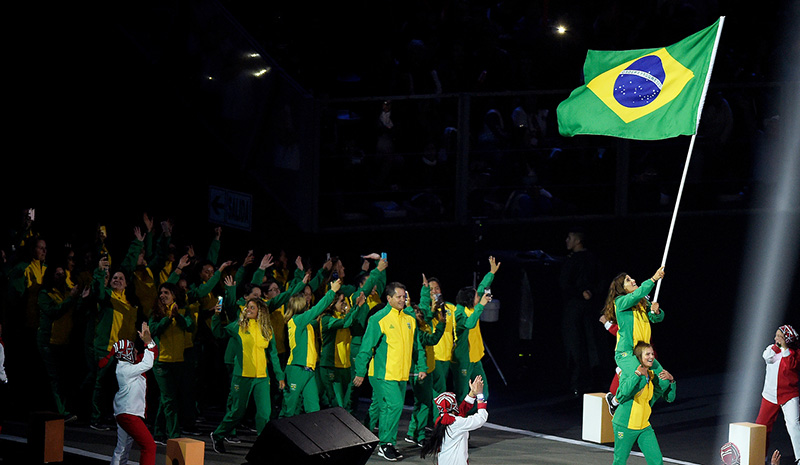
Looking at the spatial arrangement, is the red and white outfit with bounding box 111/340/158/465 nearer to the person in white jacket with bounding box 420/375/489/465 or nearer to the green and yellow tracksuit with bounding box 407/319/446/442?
the person in white jacket with bounding box 420/375/489/465

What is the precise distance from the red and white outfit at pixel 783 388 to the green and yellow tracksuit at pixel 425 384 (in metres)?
3.54

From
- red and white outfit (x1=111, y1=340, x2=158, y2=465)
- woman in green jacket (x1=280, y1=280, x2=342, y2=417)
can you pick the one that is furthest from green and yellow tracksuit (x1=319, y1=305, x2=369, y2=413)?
red and white outfit (x1=111, y1=340, x2=158, y2=465)

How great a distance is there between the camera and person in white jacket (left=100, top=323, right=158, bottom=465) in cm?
1085

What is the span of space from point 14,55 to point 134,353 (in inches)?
311

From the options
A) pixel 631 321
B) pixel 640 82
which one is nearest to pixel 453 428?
pixel 631 321

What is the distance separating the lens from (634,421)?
35.4 ft

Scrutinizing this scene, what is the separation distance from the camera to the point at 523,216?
17.4 meters

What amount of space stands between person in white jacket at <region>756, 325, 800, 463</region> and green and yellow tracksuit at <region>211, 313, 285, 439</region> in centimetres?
524

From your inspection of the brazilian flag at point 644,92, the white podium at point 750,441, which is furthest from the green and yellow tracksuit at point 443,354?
the white podium at point 750,441

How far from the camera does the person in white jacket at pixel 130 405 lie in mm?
10852

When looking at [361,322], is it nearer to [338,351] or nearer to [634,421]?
[338,351]

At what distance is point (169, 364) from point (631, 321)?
4.98 metres

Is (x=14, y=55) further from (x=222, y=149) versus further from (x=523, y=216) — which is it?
(x=523, y=216)

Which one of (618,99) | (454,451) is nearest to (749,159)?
(618,99)
